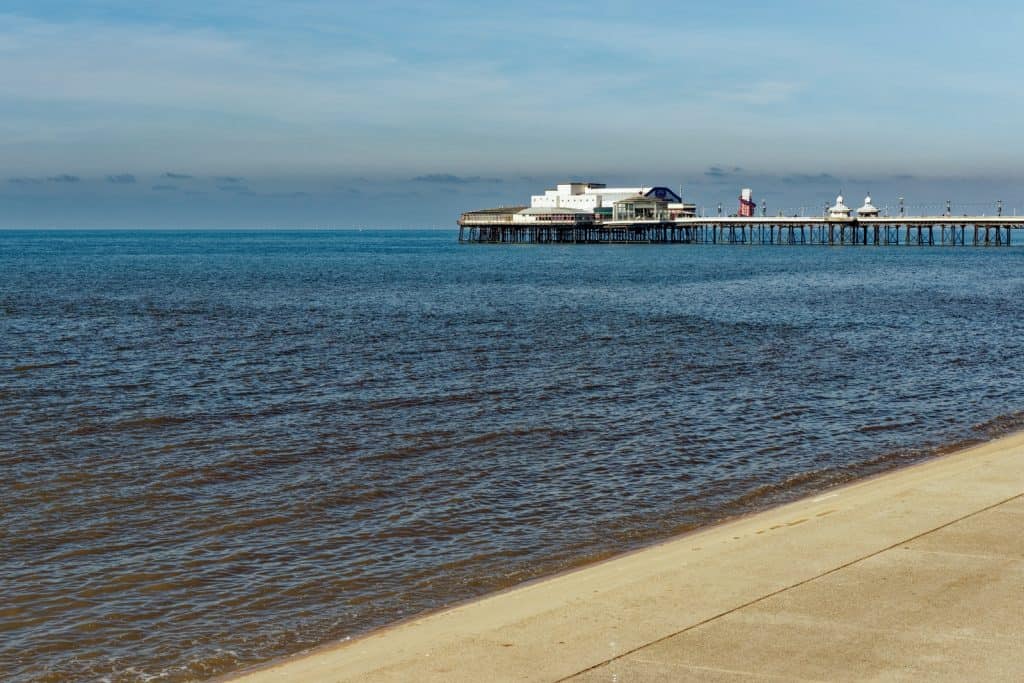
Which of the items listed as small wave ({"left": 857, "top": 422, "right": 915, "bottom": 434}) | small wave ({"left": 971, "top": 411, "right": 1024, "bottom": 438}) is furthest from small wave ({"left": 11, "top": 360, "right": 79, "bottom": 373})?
small wave ({"left": 971, "top": 411, "right": 1024, "bottom": 438})

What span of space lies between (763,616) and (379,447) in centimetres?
1053

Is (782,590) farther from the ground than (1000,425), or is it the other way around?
(782,590)

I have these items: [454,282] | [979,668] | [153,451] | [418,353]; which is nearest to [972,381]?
[418,353]

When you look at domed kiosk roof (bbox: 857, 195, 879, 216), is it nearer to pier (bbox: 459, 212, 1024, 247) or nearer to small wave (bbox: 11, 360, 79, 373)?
pier (bbox: 459, 212, 1024, 247)

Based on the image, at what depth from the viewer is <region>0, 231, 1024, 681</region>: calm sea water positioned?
11023 millimetres

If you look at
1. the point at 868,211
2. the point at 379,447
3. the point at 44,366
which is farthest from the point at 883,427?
the point at 868,211

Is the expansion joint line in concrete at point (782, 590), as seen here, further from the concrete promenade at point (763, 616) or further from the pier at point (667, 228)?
the pier at point (667, 228)

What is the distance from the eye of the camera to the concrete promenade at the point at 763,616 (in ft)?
25.3

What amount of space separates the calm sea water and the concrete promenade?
1430 mm

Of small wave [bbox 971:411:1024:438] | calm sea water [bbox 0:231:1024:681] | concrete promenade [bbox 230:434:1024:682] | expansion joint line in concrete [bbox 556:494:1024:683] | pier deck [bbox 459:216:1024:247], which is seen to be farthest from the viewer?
pier deck [bbox 459:216:1024:247]

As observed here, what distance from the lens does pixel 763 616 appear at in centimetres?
869

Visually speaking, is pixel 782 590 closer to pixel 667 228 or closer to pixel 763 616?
pixel 763 616

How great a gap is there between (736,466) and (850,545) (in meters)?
6.29

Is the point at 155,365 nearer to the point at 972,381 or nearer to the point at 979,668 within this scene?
the point at 972,381
